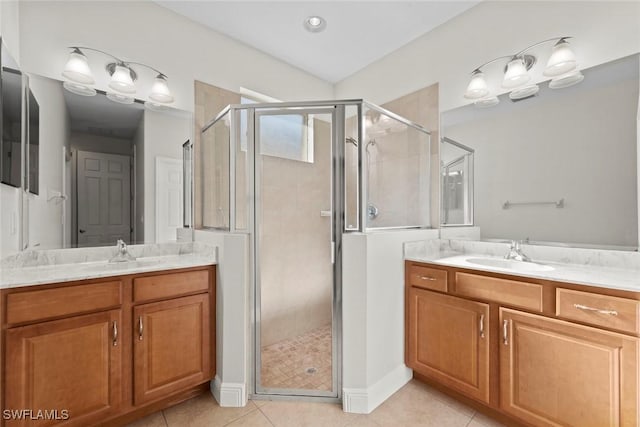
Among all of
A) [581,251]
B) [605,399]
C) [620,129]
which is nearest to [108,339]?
[605,399]

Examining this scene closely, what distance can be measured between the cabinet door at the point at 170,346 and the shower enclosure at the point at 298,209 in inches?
13.2

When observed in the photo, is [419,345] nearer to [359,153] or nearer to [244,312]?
[244,312]

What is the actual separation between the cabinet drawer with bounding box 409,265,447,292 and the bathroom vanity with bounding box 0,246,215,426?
1.36 metres

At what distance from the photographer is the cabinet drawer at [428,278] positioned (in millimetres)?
1783

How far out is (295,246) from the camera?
196 centimetres

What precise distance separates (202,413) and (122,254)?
1.12 meters

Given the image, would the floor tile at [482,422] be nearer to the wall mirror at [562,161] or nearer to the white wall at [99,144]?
the wall mirror at [562,161]

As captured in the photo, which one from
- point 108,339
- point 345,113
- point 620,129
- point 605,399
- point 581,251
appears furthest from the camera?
point 345,113

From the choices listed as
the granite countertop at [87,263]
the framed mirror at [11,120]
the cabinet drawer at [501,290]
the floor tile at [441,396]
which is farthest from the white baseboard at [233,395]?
the framed mirror at [11,120]

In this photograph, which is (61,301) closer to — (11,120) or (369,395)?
(11,120)

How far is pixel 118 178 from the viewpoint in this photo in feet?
6.26

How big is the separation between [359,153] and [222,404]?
71.3 inches

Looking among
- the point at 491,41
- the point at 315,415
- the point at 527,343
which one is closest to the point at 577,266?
the point at 527,343

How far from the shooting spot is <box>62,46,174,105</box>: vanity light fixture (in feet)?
5.77
